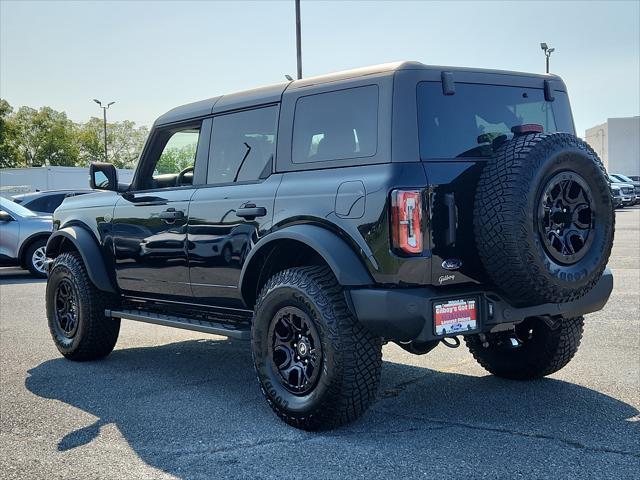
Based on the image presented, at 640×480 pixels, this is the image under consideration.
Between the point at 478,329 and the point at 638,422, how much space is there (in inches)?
43.2

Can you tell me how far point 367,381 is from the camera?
4168mm

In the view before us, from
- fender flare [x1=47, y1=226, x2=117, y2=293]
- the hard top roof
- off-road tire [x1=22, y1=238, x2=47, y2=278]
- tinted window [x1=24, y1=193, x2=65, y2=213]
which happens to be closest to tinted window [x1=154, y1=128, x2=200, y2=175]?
the hard top roof

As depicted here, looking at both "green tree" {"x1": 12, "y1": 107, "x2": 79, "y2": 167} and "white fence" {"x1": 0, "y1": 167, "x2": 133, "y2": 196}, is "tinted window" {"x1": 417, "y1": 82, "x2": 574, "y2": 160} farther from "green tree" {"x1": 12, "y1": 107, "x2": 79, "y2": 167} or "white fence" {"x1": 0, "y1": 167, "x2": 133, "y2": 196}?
"green tree" {"x1": 12, "y1": 107, "x2": 79, "y2": 167}

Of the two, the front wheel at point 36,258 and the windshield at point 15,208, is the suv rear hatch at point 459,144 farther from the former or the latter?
the windshield at point 15,208

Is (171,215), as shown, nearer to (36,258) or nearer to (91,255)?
(91,255)

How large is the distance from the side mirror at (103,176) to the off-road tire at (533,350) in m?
3.02

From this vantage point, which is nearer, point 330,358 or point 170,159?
point 330,358

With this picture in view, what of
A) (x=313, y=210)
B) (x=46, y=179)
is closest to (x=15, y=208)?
(x=313, y=210)

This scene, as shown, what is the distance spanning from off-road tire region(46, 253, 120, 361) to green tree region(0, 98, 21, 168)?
66.6 m

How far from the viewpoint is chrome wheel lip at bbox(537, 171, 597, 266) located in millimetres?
4066

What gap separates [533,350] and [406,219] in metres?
1.84

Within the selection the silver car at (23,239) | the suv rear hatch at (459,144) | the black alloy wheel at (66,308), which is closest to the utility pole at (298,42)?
the silver car at (23,239)

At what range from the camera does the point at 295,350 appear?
4.49 metres

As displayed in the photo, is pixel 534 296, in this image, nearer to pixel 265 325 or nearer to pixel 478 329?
pixel 478 329
